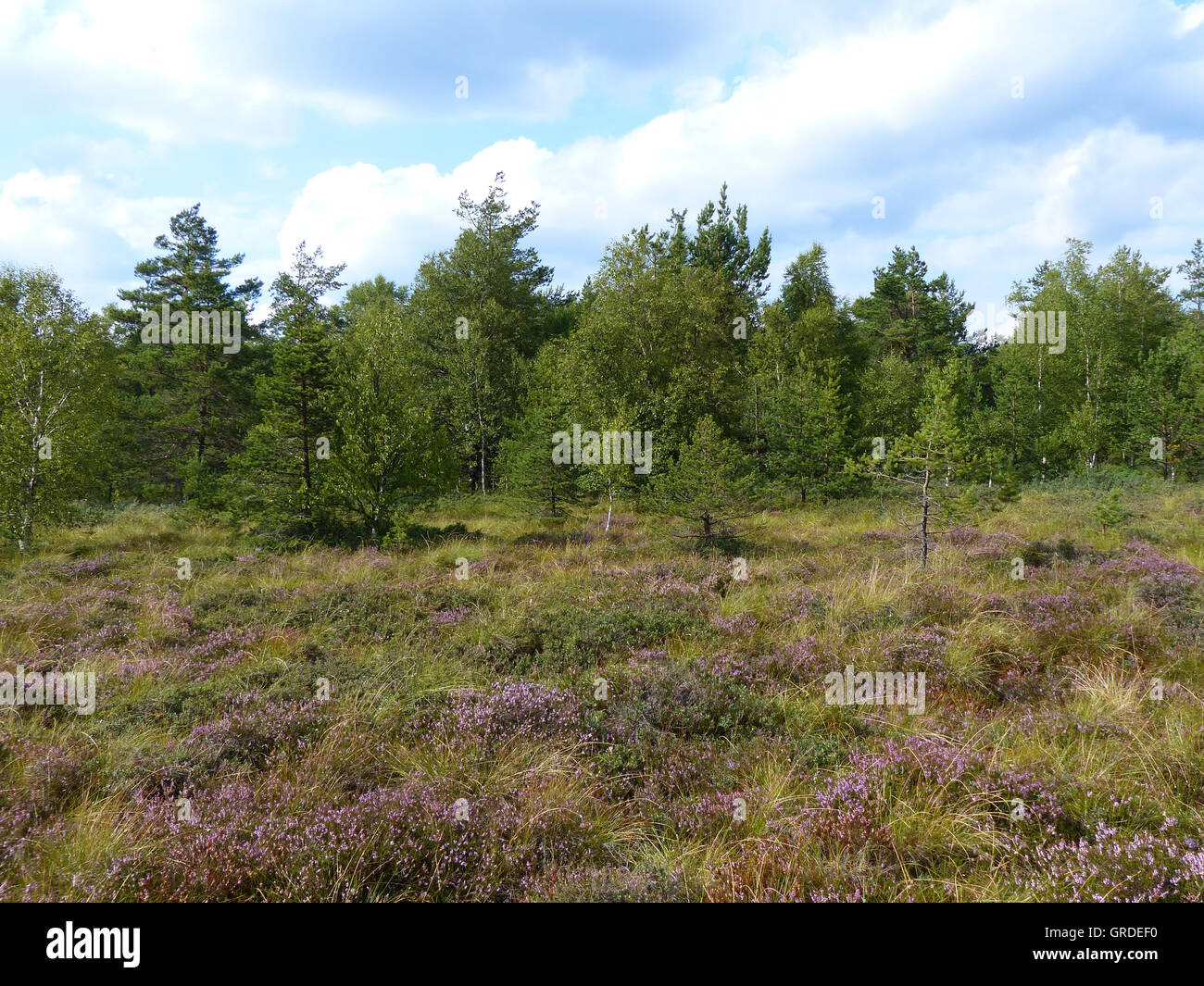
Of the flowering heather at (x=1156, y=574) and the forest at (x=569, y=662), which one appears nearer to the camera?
the forest at (x=569, y=662)

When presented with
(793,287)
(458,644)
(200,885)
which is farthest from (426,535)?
(793,287)

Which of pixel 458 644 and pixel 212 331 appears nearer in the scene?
pixel 458 644

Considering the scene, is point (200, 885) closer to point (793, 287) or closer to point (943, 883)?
point (943, 883)

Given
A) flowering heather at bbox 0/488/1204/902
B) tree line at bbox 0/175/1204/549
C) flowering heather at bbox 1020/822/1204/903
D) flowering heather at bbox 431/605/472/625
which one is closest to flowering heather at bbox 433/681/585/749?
flowering heather at bbox 0/488/1204/902

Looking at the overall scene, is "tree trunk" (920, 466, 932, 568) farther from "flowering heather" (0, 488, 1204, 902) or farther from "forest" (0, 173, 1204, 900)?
"flowering heather" (0, 488, 1204, 902)

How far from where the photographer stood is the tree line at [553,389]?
14.4 meters

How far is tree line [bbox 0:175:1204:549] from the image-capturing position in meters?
14.4

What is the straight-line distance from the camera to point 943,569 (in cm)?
1013

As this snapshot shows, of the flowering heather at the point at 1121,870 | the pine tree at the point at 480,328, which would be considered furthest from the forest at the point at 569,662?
the pine tree at the point at 480,328

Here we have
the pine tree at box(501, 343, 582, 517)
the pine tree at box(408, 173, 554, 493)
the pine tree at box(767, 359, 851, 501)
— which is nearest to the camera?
the pine tree at box(501, 343, 582, 517)

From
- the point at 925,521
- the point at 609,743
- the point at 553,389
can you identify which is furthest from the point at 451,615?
the point at 553,389

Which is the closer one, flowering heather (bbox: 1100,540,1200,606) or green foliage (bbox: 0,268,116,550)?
flowering heather (bbox: 1100,540,1200,606)

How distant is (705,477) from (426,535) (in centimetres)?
765

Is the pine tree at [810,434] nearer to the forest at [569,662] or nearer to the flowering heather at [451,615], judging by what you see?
the forest at [569,662]
